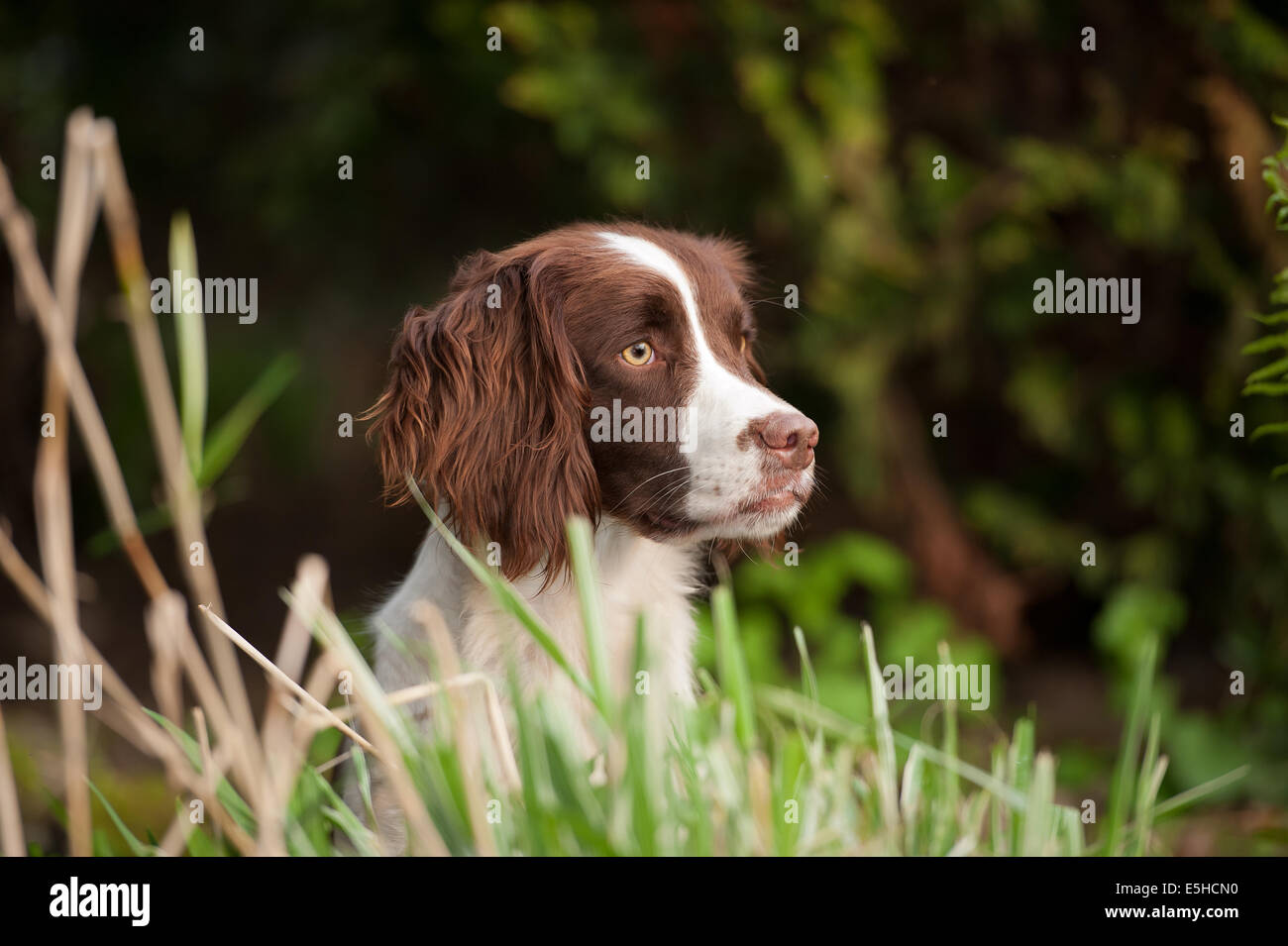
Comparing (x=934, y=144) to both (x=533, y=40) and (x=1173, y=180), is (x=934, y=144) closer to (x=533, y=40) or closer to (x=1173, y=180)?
(x=1173, y=180)

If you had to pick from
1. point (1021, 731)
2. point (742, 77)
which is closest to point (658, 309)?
point (1021, 731)

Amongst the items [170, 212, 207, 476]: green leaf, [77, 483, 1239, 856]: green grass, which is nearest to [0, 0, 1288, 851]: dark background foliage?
[77, 483, 1239, 856]: green grass

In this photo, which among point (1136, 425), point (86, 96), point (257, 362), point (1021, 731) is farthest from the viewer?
point (257, 362)

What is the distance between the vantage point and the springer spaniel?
2.44 meters

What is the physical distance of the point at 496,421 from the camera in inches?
102

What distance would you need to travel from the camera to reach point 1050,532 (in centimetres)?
459

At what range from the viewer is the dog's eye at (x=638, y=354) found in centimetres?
259

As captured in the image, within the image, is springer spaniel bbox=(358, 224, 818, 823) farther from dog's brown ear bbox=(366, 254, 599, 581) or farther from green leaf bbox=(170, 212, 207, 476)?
green leaf bbox=(170, 212, 207, 476)

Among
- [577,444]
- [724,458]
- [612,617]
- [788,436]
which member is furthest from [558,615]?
[788,436]

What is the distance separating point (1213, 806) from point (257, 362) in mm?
4381

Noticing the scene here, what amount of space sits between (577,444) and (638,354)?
0.83 ft

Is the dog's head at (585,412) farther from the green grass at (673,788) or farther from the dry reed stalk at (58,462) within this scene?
the dry reed stalk at (58,462)

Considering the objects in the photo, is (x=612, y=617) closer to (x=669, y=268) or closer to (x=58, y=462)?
(x=669, y=268)

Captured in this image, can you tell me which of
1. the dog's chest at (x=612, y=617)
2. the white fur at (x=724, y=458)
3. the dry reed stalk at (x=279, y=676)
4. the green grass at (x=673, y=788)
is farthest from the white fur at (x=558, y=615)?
the dry reed stalk at (x=279, y=676)
